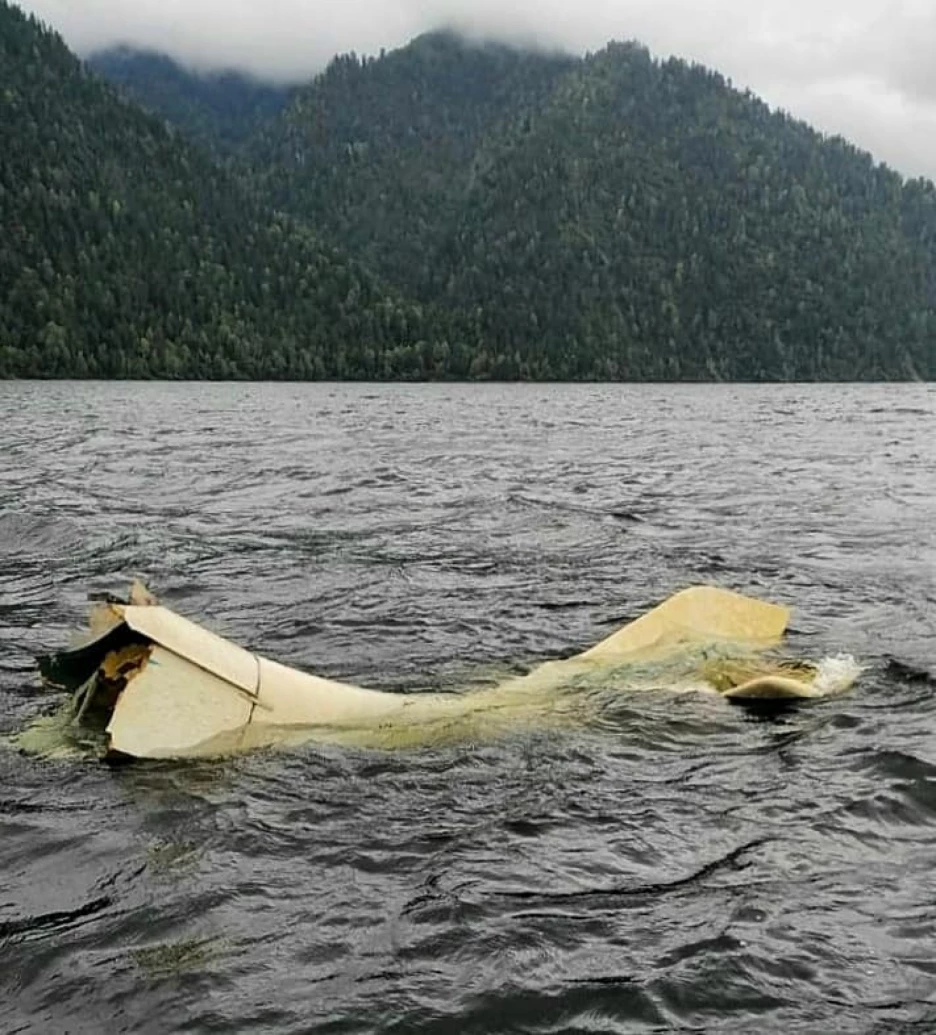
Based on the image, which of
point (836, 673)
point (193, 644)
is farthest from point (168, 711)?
point (836, 673)

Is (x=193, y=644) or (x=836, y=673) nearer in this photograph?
(x=193, y=644)

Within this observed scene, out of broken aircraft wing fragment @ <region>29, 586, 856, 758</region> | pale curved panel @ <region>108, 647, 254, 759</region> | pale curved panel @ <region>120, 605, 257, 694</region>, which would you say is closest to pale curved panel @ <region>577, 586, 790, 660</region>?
broken aircraft wing fragment @ <region>29, 586, 856, 758</region>

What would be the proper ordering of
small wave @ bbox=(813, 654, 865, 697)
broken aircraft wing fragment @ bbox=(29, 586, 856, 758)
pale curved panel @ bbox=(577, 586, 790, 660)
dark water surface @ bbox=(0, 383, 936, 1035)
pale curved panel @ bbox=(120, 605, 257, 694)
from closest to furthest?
dark water surface @ bbox=(0, 383, 936, 1035), pale curved panel @ bbox=(120, 605, 257, 694), broken aircraft wing fragment @ bbox=(29, 586, 856, 758), small wave @ bbox=(813, 654, 865, 697), pale curved panel @ bbox=(577, 586, 790, 660)

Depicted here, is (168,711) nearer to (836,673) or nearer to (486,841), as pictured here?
(486,841)

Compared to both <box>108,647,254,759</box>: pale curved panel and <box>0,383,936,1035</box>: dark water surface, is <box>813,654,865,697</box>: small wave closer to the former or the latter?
<box>0,383,936,1035</box>: dark water surface

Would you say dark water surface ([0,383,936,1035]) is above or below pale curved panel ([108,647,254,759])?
below

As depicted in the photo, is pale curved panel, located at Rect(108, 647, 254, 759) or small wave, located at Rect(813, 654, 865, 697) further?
small wave, located at Rect(813, 654, 865, 697)

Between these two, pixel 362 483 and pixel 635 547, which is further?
pixel 362 483

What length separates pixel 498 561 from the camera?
16828 mm

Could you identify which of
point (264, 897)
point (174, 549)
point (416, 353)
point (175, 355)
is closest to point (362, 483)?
point (174, 549)

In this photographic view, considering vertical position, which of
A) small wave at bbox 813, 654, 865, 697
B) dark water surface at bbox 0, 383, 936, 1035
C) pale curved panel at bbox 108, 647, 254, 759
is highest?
pale curved panel at bbox 108, 647, 254, 759

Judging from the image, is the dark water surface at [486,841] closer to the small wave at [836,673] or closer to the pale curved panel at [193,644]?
the small wave at [836,673]

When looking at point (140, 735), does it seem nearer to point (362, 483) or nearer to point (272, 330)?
point (362, 483)

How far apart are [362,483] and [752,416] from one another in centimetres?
4961
